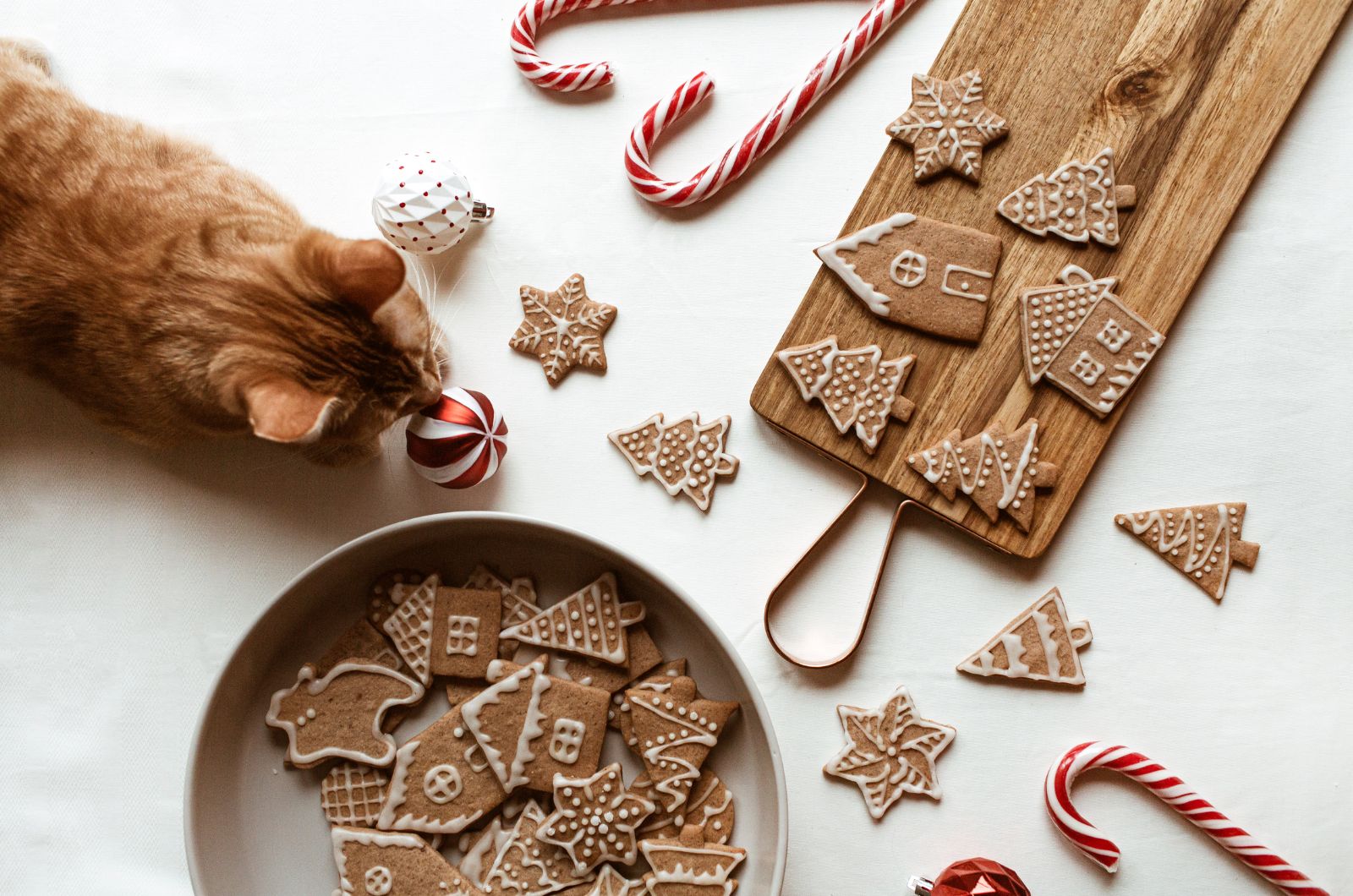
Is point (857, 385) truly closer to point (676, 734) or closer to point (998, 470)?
point (998, 470)

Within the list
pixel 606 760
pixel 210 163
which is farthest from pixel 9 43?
pixel 606 760

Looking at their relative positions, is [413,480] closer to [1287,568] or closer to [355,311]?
[355,311]

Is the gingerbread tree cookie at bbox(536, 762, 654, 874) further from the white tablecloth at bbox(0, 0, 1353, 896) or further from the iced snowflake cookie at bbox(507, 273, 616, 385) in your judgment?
the iced snowflake cookie at bbox(507, 273, 616, 385)

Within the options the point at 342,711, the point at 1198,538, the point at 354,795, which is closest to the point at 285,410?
the point at 342,711

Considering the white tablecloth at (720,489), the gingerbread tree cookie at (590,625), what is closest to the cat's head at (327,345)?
the white tablecloth at (720,489)

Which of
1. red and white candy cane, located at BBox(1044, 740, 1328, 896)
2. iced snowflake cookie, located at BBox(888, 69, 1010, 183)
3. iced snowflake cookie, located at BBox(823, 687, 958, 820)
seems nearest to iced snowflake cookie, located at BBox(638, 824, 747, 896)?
iced snowflake cookie, located at BBox(823, 687, 958, 820)

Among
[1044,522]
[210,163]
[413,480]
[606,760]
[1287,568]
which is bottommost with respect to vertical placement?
[606,760]

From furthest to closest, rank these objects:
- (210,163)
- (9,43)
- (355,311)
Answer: (9,43) → (210,163) → (355,311)

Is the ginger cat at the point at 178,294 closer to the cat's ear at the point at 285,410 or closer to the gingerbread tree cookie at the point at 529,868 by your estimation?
the cat's ear at the point at 285,410
